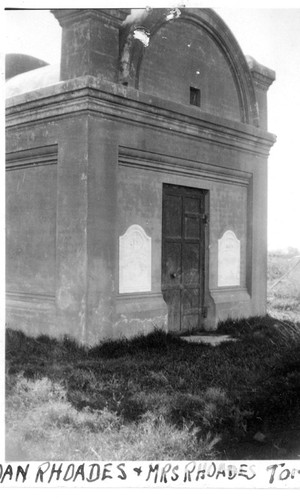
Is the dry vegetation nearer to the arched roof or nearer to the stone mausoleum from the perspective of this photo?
the stone mausoleum

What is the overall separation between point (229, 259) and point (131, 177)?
2.96 m

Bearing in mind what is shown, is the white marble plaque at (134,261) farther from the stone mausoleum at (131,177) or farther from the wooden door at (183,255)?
the wooden door at (183,255)

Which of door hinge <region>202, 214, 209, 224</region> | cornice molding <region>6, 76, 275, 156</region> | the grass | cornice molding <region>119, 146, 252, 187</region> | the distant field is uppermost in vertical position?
cornice molding <region>6, 76, 275, 156</region>

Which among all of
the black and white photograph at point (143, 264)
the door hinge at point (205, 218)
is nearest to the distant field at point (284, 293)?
the black and white photograph at point (143, 264)

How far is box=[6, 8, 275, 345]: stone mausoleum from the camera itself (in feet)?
24.9

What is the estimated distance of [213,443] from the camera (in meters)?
4.39

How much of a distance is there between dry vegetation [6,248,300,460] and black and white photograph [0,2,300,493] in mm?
21

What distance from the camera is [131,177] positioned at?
823 cm

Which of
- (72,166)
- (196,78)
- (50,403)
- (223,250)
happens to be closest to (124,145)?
(72,166)

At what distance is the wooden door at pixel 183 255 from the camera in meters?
9.05

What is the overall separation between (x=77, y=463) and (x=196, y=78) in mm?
7238

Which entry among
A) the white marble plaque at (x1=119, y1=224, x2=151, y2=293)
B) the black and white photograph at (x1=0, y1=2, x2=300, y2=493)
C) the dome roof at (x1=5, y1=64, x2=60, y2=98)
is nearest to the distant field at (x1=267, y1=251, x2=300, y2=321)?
the black and white photograph at (x1=0, y1=2, x2=300, y2=493)

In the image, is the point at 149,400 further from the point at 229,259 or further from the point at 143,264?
the point at 229,259

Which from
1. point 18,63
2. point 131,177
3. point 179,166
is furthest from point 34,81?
point 18,63
